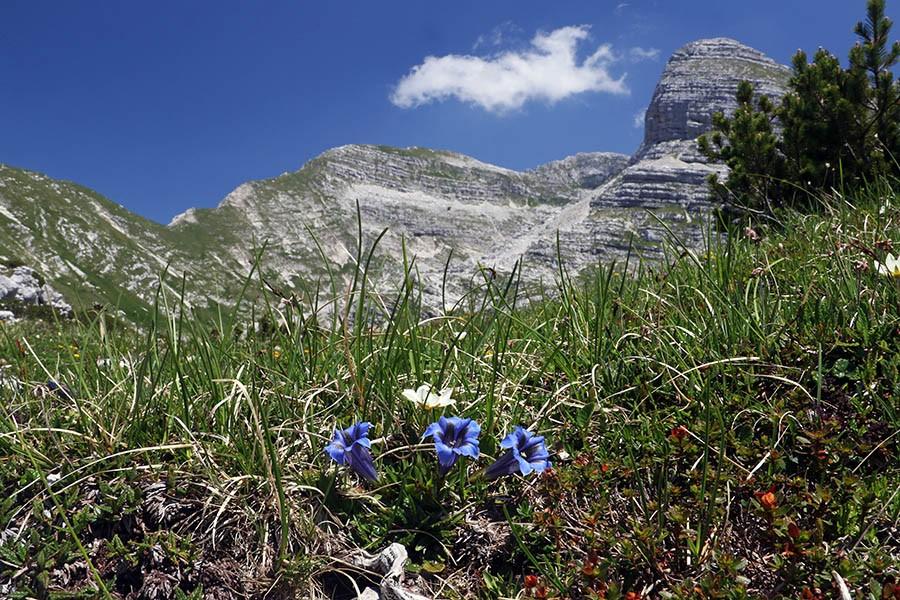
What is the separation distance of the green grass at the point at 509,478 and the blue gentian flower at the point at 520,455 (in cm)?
14

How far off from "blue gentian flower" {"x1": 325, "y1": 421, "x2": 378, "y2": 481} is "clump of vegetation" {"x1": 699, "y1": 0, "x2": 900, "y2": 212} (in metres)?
9.88

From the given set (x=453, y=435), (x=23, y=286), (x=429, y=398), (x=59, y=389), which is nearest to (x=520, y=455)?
(x=453, y=435)

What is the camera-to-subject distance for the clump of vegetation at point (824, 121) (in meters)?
10.8

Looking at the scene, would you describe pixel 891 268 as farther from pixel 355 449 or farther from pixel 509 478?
pixel 355 449

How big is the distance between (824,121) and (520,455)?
12.1m

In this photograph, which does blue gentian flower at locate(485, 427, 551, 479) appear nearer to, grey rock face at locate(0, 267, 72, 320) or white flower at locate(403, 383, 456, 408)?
white flower at locate(403, 383, 456, 408)

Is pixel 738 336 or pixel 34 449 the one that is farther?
pixel 738 336

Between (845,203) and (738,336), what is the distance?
2.73 metres

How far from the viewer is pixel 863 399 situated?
249cm

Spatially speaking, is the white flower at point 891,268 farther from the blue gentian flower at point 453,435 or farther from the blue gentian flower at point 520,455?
the blue gentian flower at point 453,435

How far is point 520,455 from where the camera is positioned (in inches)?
83.9

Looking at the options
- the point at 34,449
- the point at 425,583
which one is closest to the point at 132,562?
the point at 34,449

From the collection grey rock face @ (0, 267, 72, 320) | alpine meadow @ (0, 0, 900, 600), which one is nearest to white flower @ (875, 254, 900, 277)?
alpine meadow @ (0, 0, 900, 600)

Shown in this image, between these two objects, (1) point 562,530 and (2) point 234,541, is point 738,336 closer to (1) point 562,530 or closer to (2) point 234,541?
(1) point 562,530
